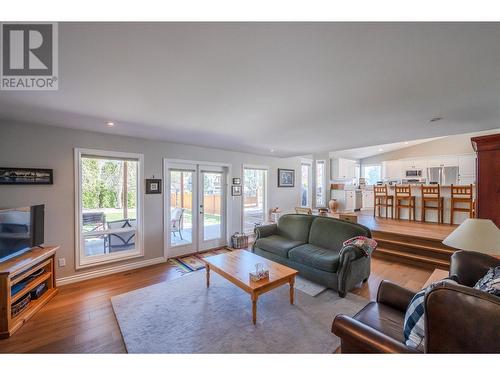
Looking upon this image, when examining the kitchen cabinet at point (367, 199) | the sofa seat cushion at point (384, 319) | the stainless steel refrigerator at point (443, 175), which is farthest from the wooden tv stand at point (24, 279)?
the stainless steel refrigerator at point (443, 175)

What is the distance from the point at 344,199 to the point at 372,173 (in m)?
3.29

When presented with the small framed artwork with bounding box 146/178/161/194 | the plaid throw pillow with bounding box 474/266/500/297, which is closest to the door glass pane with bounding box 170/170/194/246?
the small framed artwork with bounding box 146/178/161/194

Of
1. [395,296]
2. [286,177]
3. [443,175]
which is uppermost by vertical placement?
[443,175]

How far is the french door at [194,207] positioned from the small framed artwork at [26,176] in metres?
1.64

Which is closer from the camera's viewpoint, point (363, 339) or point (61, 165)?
point (363, 339)

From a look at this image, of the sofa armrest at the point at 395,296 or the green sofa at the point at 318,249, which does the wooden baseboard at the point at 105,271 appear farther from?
the sofa armrest at the point at 395,296

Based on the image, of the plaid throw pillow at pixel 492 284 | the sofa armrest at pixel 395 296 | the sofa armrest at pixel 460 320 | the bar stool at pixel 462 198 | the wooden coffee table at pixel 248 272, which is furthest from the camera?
the bar stool at pixel 462 198

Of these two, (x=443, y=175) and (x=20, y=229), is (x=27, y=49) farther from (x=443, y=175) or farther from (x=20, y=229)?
(x=443, y=175)

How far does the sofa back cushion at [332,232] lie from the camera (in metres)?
3.23

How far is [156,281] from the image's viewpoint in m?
3.21

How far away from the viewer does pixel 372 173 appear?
9891 mm

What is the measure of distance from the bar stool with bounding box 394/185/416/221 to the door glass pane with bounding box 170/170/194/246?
567 centimetres

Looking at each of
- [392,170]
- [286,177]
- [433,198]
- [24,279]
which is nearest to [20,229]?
[24,279]

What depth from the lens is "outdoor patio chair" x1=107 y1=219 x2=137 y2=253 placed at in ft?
11.9
